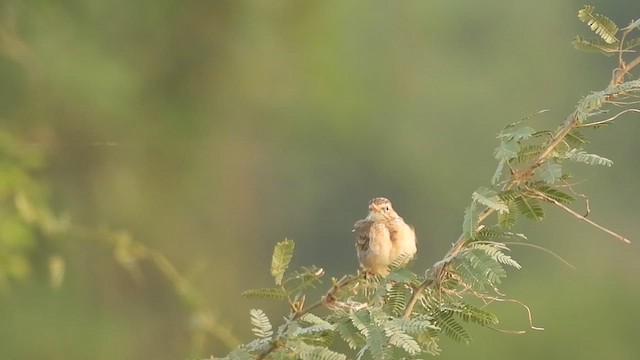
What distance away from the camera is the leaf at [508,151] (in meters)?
0.64

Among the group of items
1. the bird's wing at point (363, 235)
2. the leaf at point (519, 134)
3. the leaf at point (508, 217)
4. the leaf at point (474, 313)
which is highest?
the bird's wing at point (363, 235)

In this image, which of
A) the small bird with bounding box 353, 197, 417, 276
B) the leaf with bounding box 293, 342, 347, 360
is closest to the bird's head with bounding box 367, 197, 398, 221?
the small bird with bounding box 353, 197, 417, 276

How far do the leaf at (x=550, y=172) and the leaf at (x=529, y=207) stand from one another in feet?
0.13

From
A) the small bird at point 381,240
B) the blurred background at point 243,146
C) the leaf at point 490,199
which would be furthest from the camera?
the blurred background at point 243,146

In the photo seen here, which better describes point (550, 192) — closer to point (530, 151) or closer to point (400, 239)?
point (530, 151)

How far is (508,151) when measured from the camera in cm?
64

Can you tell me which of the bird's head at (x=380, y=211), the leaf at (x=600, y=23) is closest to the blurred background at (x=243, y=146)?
the bird's head at (x=380, y=211)

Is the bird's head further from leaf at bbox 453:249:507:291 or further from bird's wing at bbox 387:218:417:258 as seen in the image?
leaf at bbox 453:249:507:291

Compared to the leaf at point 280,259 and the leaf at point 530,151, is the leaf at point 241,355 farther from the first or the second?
the leaf at point 530,151

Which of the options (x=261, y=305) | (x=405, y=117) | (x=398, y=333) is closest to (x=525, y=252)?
(x=405, y=117)

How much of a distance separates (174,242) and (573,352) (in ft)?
2.24

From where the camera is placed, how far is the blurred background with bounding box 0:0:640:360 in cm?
132

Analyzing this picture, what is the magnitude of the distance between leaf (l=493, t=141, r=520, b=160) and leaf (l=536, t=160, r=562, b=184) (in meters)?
0.03

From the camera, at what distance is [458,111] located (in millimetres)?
1338
